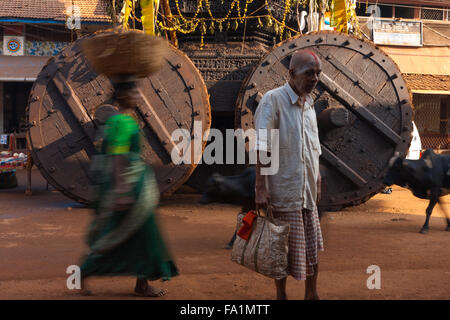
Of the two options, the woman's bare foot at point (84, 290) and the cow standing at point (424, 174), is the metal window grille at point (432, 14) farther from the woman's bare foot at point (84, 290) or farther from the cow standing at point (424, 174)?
the woman's bare foot at point (84, 290)

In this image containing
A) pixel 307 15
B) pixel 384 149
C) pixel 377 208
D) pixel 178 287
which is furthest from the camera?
pixel 307 15

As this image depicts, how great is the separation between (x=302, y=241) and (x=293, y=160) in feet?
1.78

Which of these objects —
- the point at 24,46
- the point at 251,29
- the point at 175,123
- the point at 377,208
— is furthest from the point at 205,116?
the point at 24,46

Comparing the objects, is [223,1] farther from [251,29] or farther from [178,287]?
[178,287]

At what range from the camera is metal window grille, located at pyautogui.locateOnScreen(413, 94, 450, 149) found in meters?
18.1

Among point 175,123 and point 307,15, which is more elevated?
point 307,15

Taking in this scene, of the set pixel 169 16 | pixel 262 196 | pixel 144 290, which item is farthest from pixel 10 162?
pixel 262 196

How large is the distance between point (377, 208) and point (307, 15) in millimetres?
3960

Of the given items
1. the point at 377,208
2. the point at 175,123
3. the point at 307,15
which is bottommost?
the point at 377,208

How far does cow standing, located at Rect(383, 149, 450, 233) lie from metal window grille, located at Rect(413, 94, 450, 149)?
Answer: 13.1 m

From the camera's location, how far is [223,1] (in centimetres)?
808

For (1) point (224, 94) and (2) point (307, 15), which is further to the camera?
(2) point (307, 15)

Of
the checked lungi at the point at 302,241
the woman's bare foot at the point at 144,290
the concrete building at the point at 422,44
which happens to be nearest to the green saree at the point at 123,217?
the woman's bare foot at the point at 144,290

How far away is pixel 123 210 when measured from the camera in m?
3.14
